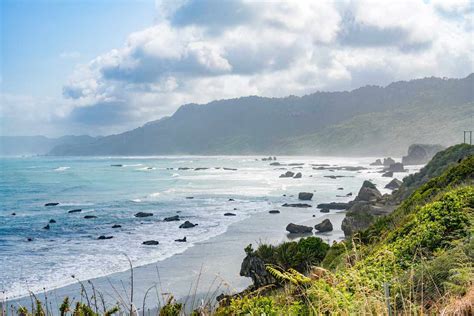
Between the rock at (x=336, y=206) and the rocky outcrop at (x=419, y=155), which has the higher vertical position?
the rocky outcrop at (x=419, y=155)

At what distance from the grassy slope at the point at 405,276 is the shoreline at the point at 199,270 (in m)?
7.00

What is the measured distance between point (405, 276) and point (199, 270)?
22.1 metres

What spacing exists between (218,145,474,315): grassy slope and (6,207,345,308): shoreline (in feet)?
23.0

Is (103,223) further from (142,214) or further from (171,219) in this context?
(171,219)

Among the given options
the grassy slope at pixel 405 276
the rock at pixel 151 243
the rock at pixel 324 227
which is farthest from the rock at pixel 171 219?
the grassy slope at pixel 405 276

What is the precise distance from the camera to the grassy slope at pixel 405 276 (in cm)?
547

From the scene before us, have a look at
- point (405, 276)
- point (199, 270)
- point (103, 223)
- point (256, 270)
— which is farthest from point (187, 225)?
point (405, 276)

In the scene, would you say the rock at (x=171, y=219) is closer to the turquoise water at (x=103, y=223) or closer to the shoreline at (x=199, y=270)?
the turquoise water at (x=103, y=223)

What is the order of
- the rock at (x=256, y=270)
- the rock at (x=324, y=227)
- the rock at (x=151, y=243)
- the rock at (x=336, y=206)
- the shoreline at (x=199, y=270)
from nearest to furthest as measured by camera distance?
the rock at (x=256, y=270) → the shoreline at (x=199, y=270) → the rock at (x=151, y=243) → the rock at (x=324, y=227) → the rock at (x=336, y=206)

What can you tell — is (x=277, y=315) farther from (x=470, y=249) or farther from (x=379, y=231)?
(x=379, y=231)

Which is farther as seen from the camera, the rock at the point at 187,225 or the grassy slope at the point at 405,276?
the rock at the point at 187,225

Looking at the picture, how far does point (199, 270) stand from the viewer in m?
27.8

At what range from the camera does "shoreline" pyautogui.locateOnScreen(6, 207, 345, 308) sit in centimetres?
2164

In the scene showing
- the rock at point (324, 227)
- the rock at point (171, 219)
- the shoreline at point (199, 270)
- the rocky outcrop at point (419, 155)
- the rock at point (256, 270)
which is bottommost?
the shoreline at point (199, 270)
